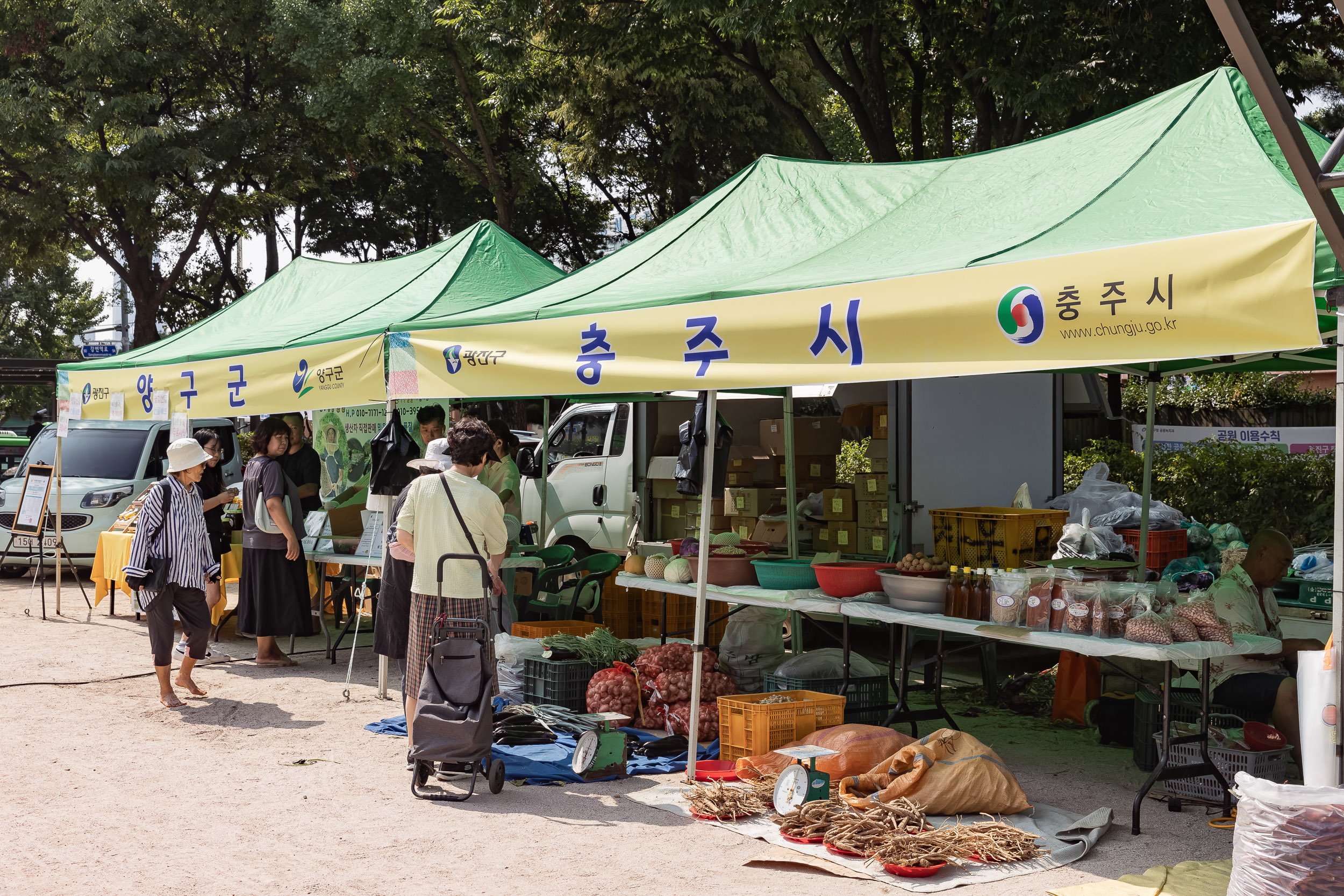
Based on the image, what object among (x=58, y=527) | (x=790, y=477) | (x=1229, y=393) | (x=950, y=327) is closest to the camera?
(x=950, y=327)

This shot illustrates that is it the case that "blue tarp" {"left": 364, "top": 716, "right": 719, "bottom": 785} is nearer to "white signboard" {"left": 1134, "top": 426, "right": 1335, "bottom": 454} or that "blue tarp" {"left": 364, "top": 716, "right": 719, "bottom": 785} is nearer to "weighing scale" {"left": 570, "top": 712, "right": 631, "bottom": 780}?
"weighing scale" {"left": 570, "top": 712, "right": 631, "bottom": 780}

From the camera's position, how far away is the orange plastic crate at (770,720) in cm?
597

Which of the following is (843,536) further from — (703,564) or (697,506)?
(703,564)

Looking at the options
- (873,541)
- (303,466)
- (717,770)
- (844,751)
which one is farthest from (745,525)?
(844,751)

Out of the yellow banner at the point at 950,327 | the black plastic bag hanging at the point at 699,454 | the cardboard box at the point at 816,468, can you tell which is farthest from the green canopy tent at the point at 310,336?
the cardboard box at the point at 816,468

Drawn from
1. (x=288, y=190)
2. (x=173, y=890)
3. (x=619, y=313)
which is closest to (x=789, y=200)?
(x=619, y=313)

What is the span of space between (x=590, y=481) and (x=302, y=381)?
4.53m

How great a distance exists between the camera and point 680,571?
23.5 ft

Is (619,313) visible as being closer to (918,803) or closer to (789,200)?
(789,200)

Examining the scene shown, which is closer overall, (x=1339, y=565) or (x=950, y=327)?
(x=1339, y=565)

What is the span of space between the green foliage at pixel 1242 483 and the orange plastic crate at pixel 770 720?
734cm

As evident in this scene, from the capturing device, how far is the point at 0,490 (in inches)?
563

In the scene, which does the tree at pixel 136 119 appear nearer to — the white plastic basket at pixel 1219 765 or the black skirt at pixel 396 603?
the black skirt at pixel 396 603

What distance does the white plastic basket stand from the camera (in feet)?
17.9
